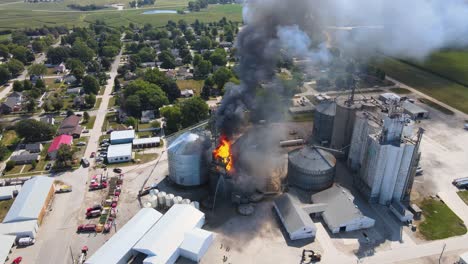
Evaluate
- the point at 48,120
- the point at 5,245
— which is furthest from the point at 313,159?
the point at 48,120

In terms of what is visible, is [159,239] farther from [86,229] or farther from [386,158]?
[386,158]

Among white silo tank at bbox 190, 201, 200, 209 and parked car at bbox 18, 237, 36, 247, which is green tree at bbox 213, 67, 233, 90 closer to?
white silo tank at bbox 190, 201, 200, 209

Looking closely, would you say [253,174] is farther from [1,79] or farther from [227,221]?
[1,79]

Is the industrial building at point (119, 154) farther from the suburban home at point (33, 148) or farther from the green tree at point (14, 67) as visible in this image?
the green tree at point (14, 67)

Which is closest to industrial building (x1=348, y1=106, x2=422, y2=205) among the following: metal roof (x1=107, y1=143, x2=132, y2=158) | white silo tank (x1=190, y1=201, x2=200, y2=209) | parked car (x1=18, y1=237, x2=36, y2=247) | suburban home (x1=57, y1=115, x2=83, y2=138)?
white silo tank (x1=190, y1=201, x2=200, y2=209)

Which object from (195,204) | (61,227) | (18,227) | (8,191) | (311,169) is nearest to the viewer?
(18,227)

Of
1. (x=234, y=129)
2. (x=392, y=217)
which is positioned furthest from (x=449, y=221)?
(x=234, y=129)
